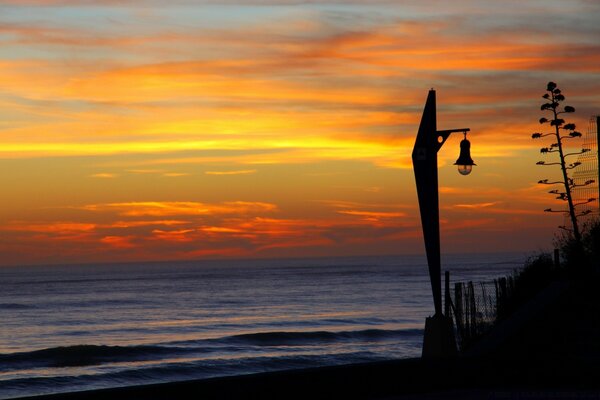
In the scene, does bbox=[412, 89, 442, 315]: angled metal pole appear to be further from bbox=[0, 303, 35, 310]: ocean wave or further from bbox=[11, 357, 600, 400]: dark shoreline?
bbox=[0, 303, 35, 310]: ocean wave

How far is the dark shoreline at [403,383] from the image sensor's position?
10.1 m

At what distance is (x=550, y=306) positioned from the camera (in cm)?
1516

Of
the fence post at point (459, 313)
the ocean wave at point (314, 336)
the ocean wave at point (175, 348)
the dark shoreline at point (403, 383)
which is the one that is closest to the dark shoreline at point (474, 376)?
the dark shoreline at point (403, 383)

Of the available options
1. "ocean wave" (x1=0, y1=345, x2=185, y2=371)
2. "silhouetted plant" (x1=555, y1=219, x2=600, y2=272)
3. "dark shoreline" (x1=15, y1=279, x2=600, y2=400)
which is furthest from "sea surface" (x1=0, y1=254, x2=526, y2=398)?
"dark shoreline" (x1=15, y1=279, x2=600, y2=400)

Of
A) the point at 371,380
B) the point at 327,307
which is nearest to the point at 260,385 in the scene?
the point at 371,380

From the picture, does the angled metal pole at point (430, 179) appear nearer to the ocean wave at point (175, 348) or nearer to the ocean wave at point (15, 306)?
the ocean wave at point (175, 348)

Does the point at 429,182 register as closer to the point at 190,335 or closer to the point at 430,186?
the point at 430,186

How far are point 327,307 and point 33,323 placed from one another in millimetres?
21854

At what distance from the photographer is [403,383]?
11.6 m

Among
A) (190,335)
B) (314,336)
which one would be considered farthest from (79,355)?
(314,336)

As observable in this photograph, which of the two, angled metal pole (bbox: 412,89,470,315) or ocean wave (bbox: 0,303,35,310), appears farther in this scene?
ocean wave (bbox: 0,303,35,310)

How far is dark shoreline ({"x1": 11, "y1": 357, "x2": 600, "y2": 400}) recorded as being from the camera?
10125 millimetres

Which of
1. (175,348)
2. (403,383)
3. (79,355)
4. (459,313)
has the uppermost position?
(459,313)

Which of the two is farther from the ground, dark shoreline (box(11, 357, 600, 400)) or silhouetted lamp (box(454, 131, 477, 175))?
silhouetted lamp (box(454, 131, 477, 175))
